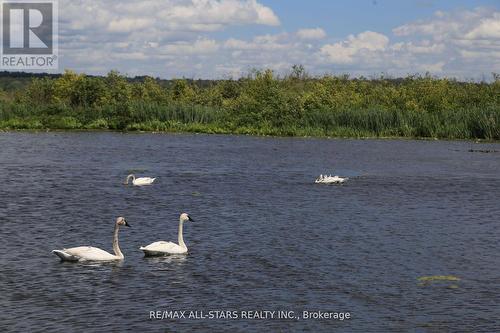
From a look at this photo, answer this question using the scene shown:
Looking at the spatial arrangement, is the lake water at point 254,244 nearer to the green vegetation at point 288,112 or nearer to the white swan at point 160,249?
the white swan at point 160,249

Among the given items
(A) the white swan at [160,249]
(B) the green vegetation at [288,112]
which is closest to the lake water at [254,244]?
(A) the white swan at [160,249]

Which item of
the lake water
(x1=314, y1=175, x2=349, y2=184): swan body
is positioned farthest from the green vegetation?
(x1=314, y1=175, x2=349, y2=184): swan body

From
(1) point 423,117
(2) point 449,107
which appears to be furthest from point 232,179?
(2) point 449,107

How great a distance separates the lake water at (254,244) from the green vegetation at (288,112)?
24.4 metres

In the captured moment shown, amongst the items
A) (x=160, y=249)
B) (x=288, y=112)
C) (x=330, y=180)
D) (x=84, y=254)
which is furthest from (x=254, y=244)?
(x=288, y=112)

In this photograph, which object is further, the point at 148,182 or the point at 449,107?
the point at 449,107

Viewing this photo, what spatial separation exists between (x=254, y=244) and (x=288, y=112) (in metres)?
57.7

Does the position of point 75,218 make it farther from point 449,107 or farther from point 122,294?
point 449,107

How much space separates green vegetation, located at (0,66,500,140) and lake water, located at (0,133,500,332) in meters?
24.4

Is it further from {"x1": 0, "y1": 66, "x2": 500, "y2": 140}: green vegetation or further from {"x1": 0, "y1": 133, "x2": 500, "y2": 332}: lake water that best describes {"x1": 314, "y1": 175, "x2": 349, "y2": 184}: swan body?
{"x1": 0, "y1": 66, "x2": 500, "y2": 140}: green vegetation

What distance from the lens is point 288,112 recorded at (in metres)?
80.7

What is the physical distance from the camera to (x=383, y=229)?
27203mm

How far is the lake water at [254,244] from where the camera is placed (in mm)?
16656

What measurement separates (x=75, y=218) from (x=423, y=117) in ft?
173
